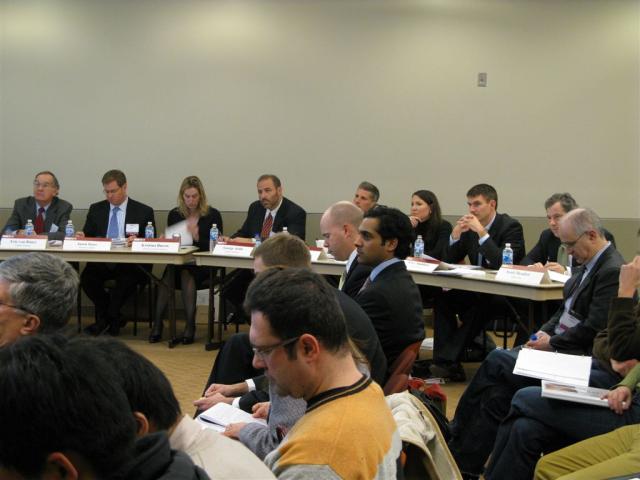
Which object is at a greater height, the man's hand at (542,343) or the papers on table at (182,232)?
the papers on table at (182,232)

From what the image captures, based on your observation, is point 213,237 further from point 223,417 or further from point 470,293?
point 223,417

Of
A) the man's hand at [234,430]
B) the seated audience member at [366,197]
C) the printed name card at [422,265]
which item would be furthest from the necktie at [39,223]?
the man's hand at [234,430]

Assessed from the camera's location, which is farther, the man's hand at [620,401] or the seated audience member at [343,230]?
the seated audience member at [343,230]

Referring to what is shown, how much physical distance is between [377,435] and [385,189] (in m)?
6.75

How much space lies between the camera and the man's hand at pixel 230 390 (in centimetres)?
294

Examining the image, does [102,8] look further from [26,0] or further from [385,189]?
[385,189]

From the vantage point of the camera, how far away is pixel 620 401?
9.30 ft

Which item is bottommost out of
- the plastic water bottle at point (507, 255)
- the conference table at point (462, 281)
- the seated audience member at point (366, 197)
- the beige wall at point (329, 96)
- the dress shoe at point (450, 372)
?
the dress shoe at point (450, 372)

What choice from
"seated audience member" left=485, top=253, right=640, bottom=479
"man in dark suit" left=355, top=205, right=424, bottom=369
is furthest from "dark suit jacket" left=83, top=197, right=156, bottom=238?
"seated audience member" left=485, top=253, right=640, bottom=479

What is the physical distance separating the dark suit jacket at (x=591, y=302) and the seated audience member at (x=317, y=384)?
2290 millimetres

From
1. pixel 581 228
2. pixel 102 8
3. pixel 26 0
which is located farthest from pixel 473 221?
pixel 26 0

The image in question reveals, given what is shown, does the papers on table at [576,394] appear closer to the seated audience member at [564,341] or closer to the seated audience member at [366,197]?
the seated audience member at [564,341]

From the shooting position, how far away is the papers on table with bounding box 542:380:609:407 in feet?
9.39

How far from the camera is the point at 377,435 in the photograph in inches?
62.6
